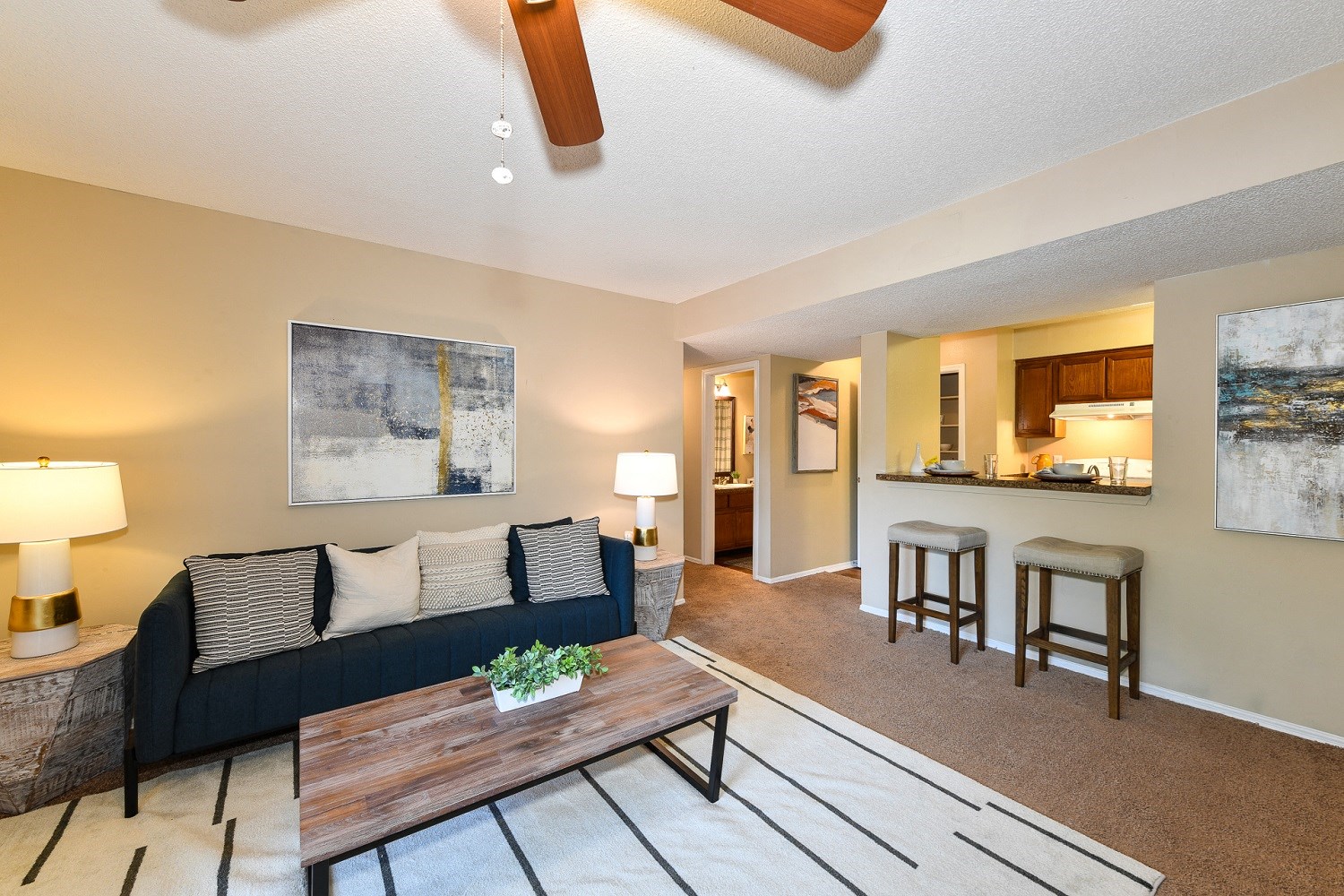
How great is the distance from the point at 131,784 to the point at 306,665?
0.59 meters

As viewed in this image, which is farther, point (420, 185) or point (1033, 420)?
point (1033, 420)

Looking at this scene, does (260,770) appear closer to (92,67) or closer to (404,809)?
(404,809)

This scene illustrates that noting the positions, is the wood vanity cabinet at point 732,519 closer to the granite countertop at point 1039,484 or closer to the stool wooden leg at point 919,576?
the granite countertop at point 1039,484

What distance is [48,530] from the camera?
6.29 ft

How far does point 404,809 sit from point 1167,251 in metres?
3.62

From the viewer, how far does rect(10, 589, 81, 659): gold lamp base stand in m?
1.96

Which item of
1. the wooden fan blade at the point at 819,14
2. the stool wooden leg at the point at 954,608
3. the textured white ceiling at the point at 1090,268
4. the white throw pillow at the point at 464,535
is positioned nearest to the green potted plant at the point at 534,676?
the white throw pillow at the point at 464,535

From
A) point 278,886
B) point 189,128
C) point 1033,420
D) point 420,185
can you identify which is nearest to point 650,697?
point 278,886

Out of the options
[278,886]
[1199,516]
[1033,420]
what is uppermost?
[1033,420]

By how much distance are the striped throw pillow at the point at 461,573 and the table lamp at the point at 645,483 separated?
2.93ft

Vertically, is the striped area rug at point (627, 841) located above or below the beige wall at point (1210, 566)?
below

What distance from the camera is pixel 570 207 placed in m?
2.63

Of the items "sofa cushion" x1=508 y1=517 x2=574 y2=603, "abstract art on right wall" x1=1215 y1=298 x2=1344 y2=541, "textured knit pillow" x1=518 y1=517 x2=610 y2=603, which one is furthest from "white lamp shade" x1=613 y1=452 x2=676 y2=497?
"abstract art on right wall" x1=1215 y1=298 x2=1344 y2=541

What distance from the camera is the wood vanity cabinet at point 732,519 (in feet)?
20.2
